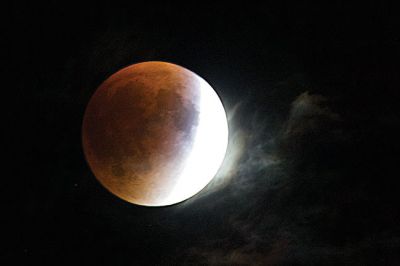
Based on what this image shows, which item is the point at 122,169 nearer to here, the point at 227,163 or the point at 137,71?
the point at 137,71

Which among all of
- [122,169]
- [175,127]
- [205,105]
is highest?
[205,105]

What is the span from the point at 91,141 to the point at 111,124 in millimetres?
679

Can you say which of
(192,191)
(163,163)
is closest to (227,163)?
(192,191)

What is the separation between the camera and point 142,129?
30.3ft

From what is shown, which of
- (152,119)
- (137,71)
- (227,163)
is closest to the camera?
(152,119)

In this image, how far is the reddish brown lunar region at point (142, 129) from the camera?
9297 millimetres

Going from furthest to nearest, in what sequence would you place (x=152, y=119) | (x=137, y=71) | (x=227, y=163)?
(x=227, y=163) → (x=137, y=71) → (x=152, y=119)

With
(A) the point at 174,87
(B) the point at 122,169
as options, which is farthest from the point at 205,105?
(B) the point at 122,169

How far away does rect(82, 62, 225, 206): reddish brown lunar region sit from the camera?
9297mm

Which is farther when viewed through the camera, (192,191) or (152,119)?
(192,191)

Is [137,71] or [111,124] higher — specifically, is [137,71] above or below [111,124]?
above

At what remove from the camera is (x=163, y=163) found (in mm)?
9438

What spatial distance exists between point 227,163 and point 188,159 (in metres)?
2.77

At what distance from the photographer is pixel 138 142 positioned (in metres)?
9.28
